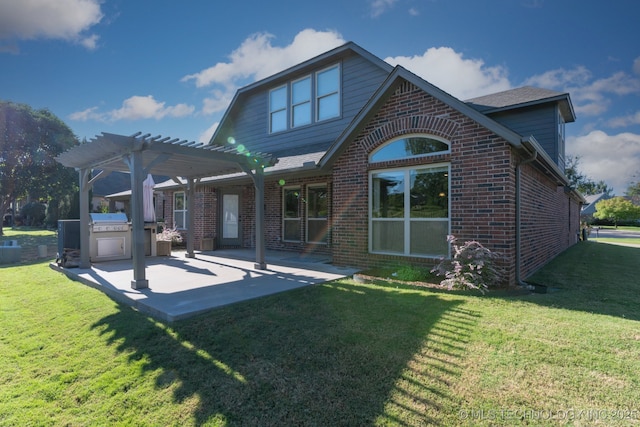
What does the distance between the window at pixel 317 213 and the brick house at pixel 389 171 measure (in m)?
0.03

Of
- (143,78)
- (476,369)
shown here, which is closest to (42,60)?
(143,78)

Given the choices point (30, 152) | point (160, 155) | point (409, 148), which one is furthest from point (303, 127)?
point (30, 152)

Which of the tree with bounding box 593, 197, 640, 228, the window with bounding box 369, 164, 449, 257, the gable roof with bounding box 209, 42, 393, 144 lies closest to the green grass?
the gable roof with bounding box 209, 42, 393, 144

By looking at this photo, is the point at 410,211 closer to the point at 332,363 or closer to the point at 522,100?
the point at 332,363

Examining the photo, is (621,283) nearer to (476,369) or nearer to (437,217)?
(437,217)

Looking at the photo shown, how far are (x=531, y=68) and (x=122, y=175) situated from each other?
140 feet

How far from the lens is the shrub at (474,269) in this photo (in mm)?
5598

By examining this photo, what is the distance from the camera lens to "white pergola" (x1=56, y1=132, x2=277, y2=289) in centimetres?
584

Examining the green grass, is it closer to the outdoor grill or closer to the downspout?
the outdoor grill

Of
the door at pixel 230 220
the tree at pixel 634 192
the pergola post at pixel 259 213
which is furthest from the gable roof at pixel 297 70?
the tree at pixel 634 192

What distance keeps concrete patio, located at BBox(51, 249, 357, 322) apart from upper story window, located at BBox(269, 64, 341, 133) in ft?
16.9

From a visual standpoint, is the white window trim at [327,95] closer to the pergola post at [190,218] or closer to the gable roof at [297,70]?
the gable roof at [297,70]

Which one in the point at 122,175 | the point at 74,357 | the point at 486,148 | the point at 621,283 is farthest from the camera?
the point at 122,175

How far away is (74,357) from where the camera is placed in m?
3.55
